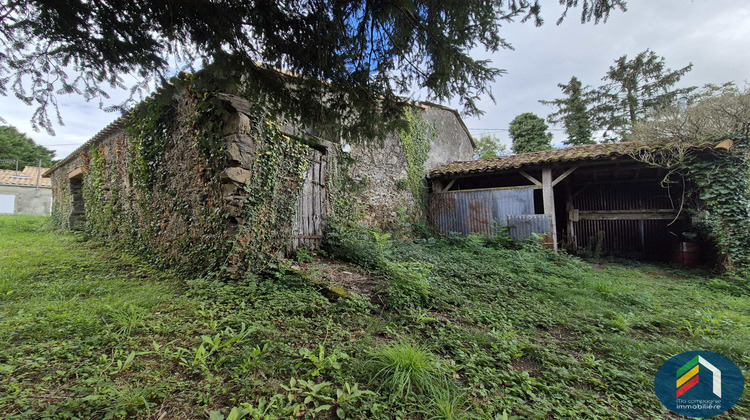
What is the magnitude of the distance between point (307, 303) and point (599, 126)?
1957cm

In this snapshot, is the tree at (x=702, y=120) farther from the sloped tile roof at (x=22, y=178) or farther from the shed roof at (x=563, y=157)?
the sloped tile roof at (x=22, y=178)

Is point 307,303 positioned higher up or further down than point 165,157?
further down

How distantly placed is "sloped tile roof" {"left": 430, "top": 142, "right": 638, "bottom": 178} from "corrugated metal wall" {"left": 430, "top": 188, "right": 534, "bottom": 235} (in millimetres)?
Answer: 630

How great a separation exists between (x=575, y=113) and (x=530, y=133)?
2.48m

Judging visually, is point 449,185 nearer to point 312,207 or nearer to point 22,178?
point 312,207

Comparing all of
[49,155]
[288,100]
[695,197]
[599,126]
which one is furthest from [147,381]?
[49,155]

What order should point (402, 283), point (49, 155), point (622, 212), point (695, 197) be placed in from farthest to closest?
point (49, 155) < point (622, 212) < point (695, 197) < point (402, 283)

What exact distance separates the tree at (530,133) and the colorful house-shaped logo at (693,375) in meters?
17.4

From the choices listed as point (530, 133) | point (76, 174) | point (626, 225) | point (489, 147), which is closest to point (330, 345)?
point (626, 225)

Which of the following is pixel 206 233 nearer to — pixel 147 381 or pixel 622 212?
pixel 147 381

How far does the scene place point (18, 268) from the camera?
14.4 ft

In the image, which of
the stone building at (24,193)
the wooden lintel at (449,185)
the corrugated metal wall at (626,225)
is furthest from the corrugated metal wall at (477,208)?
the stone building at (24,193)

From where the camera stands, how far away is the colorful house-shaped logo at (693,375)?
1959 mm

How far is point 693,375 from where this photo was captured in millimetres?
2041
